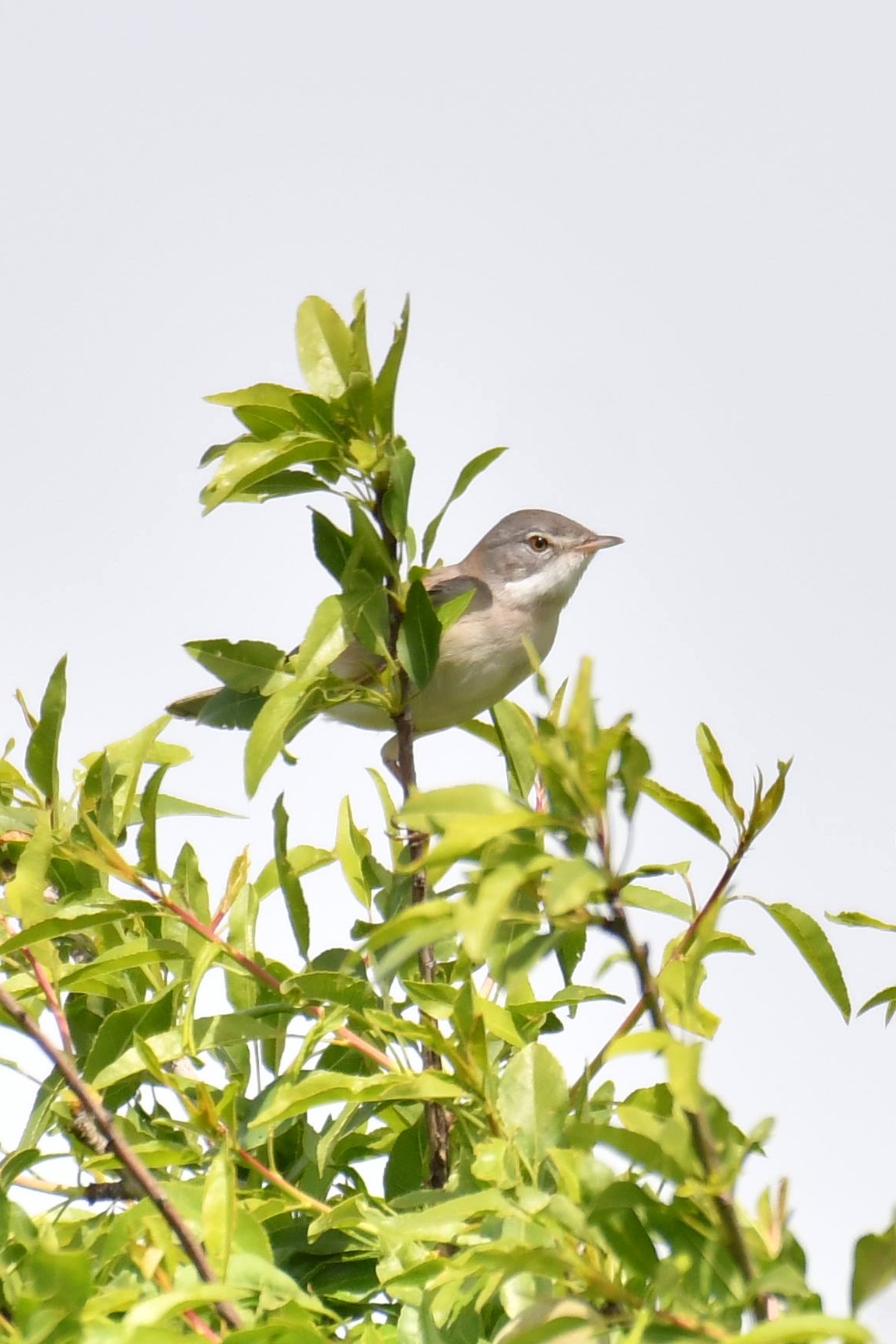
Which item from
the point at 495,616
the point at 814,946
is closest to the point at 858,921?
the point at 814,946

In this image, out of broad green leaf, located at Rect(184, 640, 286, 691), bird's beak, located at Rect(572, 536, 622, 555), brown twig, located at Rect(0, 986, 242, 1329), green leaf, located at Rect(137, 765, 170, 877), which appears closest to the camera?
brown twig, located at Rect(0, 986, 242, 1329)

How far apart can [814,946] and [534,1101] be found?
48 centimetres

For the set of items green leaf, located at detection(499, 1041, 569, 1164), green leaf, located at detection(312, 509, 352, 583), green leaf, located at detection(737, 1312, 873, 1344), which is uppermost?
green leaf, located at detection(312, 509, 352, 583)

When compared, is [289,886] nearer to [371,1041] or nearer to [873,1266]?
[371,1041]

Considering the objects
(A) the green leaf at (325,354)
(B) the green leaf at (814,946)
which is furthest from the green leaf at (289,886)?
(B) the green leaf at (814,946)

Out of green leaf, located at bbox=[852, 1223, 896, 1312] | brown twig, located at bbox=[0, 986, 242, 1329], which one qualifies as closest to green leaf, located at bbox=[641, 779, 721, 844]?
green leaf, located at bbox=[852, 1223, 896, 1312]

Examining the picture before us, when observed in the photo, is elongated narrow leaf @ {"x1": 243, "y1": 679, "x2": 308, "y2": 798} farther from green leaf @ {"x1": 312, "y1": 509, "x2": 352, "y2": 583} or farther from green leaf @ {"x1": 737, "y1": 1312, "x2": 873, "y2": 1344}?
green leaf @ {"x1": 737, "y1": 1312, "x2": 873, "y2": 1344}

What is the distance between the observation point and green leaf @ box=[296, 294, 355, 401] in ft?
9.70

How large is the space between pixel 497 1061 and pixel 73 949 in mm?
1106

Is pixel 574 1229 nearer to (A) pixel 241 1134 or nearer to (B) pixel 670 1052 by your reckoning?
(B) pixel 670 1052

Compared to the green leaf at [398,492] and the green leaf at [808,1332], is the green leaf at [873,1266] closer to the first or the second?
the green leaf at [808,1332]

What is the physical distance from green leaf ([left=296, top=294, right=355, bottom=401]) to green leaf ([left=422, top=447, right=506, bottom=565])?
284mm

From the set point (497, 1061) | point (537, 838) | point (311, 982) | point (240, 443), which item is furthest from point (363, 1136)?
point (537, 838)

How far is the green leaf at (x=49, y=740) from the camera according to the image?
2738 mm
